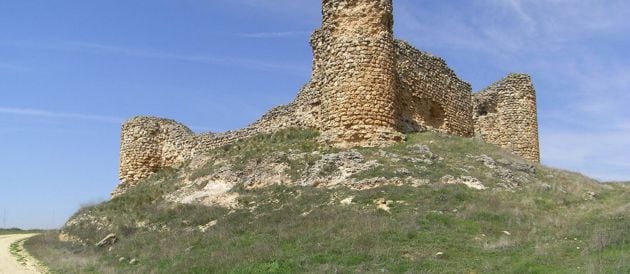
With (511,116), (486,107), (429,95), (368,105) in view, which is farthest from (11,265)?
(511,116)

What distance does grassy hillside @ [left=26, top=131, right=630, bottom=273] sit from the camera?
9.93 meters

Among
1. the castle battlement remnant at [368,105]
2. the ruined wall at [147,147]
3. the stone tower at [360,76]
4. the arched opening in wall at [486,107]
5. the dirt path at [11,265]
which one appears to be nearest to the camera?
the dirt path at [11,265]

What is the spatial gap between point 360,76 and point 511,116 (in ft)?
→ 39.2

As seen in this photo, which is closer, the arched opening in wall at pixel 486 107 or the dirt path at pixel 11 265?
the dirt path at pixel 11 265

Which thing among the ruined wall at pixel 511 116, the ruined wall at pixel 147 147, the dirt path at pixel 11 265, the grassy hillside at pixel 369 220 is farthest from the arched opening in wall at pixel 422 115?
the dirt path at pixel 11 265

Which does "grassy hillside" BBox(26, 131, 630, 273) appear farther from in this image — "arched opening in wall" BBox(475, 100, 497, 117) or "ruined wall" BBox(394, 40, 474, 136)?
"arched opening in wall" BBox(475, 100, 497, 117)

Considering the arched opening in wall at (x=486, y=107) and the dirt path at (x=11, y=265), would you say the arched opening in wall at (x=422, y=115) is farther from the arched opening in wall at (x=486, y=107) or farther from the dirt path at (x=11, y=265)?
the dirt path at (x=11, y=265)

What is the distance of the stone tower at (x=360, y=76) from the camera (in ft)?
58.2

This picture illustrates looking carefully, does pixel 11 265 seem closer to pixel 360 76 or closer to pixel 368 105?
pixel 368 105

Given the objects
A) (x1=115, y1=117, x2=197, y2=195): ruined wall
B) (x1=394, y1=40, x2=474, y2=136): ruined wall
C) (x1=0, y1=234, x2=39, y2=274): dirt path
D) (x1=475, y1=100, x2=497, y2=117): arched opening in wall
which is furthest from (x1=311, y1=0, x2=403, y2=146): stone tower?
(x1=475, y1=100, x2=497, y2=117): arched opening in wall

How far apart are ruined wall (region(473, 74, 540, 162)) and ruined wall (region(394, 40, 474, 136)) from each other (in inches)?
125

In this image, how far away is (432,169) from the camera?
15875 mm

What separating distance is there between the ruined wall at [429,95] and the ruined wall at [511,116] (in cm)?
319

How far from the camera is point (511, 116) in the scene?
2734 cm
